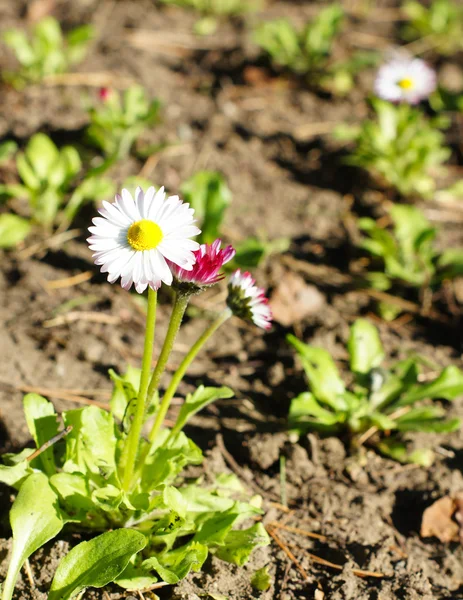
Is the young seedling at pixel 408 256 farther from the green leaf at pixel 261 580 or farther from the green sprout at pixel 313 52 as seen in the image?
the green leaf at pixel 261 580

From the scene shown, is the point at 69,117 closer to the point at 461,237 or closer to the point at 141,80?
the point at 141,80

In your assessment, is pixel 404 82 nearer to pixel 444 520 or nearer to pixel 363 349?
pixel 363 349

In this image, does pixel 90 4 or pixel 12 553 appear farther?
pixel 90 4

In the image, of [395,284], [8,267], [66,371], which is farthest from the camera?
[395,284]

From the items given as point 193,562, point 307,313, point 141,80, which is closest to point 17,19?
point 141,80

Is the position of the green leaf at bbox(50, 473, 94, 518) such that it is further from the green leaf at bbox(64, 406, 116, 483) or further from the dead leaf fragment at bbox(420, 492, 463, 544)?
the dead leaf fragment at bbox(420, 492, 463, 544)

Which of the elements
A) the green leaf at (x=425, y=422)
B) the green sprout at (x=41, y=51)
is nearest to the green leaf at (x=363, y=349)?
the green leaf at (x=425, y=422)
